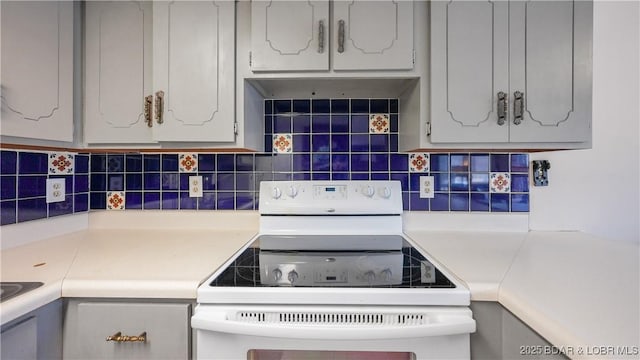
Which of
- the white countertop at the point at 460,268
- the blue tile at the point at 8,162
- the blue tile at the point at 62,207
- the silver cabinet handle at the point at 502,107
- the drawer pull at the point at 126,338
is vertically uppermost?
the silver cabinet handle at the point at 502,107

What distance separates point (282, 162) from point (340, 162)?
299 millimetres

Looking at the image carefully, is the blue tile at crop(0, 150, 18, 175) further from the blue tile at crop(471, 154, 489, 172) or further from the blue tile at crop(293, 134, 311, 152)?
the blue tile at crop(471, 154, 489, 172)

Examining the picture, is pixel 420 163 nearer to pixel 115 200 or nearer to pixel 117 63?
pixel 117 63

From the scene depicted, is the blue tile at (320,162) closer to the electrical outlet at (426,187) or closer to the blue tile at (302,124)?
the blue tile at (302,124)

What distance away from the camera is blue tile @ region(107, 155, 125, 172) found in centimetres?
154

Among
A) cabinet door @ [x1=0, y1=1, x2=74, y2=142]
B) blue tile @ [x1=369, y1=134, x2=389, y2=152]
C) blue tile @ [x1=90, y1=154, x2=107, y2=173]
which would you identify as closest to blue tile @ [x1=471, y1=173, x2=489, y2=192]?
blue tile @ [x1=369, y1=134, x2=389, y2=152]

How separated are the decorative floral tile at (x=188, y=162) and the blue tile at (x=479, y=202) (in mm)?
1421

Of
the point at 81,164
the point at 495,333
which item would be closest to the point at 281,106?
the point at 81,164

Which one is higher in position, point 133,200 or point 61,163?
point 61,163

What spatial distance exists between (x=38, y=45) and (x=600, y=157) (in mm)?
2421

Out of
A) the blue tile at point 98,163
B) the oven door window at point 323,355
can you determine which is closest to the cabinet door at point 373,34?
the oven door window at point 323,355

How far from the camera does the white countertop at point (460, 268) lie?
606 mm

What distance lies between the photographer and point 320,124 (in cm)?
153

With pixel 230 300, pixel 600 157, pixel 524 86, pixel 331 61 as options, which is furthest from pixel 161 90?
pixel 600 157
